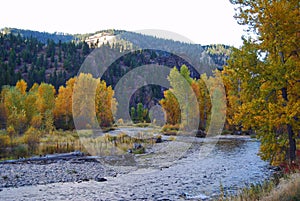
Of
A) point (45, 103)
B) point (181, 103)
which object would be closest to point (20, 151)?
point (45, 103)

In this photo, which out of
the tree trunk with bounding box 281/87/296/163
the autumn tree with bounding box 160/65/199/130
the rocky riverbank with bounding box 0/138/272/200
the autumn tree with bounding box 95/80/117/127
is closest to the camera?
the rocky riverbank with bounding box 0/138/272/200

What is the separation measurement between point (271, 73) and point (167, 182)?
781cm

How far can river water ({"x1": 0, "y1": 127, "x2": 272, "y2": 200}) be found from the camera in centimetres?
1435

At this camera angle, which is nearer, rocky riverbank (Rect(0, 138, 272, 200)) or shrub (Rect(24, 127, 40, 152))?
rocky riverbank (Rect(0, 138, 272, 200))

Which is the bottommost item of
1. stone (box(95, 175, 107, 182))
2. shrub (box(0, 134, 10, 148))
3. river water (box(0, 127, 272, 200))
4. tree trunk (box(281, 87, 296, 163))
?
Answer: stone (box(95, 175, 107, 182))

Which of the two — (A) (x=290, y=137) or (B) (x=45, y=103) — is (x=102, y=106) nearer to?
(B) (x=45, y=103)

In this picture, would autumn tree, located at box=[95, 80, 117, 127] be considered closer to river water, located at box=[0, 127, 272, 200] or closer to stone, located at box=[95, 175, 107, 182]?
river water, located at box=[0, 127, 272, 200]

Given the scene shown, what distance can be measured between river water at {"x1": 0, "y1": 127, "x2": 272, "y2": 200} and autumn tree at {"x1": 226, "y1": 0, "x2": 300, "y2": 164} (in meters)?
3.05

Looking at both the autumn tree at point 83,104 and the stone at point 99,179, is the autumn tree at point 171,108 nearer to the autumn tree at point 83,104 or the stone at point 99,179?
the autumn tree at point 83,104

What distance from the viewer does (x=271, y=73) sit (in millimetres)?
14203

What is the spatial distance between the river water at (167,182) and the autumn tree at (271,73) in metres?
3.05

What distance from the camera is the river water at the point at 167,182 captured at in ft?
47.1

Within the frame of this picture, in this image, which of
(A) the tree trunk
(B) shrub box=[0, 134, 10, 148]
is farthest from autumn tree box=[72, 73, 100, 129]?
(A) the tree trunk

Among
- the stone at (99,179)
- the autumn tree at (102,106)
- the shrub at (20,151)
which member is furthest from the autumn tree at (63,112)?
the stone at (99,179)
